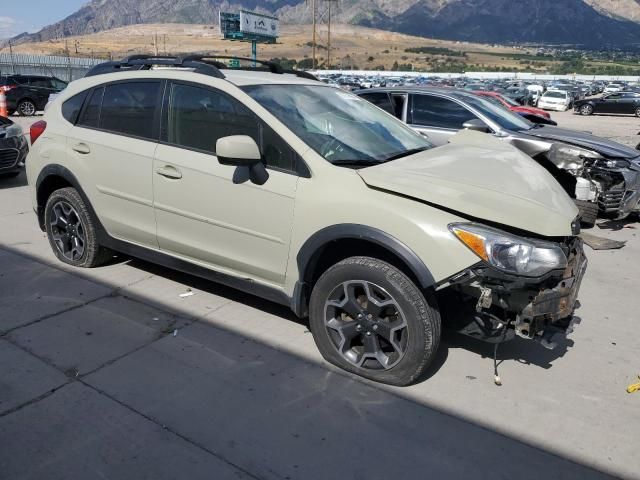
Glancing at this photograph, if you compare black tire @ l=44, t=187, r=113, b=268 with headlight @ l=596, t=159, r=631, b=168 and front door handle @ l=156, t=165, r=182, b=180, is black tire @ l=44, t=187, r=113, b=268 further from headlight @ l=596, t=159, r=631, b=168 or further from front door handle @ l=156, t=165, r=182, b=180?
headlight @ l=596, t=159, r=631, b=168

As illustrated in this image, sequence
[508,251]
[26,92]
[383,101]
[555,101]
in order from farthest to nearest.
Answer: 1. [555,101]
2. [26,92]
3. [383,101]
4. [508,251]

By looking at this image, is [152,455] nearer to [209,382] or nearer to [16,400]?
[209,382]

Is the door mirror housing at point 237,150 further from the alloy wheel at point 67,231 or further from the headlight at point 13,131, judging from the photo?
the headlight at point 13,131

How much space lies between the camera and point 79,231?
4855 mm

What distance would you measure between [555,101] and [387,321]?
118ft

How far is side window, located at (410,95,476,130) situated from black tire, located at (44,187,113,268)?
4.95 metres

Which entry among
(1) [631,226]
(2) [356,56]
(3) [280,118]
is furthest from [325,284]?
(2) [356,56]

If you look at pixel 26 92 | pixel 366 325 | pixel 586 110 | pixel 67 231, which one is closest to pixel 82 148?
pixel 67 231

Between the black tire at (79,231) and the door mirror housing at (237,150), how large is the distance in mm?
1875

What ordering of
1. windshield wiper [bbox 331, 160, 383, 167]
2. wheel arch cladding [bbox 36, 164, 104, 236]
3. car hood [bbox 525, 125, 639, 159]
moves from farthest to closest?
car hood [bbox 525, 125, 639, 159], wheel arch cladding [bbox 36, 164, 104, 236], windshield wiper [bbox 331, 160, 383, 167]

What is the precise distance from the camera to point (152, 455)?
8.76 feet

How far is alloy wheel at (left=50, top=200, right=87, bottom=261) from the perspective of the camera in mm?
4828

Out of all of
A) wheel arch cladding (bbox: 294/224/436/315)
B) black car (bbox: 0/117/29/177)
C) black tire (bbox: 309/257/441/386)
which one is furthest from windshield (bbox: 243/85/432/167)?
black car (bbox: 0/117/29/177)

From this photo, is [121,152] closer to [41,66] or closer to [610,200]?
[610,200]
